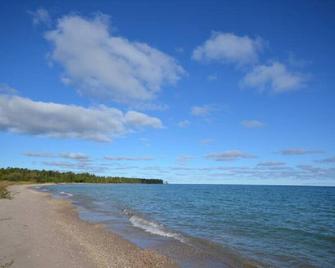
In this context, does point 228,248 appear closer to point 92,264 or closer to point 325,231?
point 92,264

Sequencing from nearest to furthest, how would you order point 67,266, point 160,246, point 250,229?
point 67,266 < point 160,246 < point 250,229

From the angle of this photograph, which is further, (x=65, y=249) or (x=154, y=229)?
(x=154, y=229)

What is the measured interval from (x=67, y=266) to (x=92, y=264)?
1.15 m

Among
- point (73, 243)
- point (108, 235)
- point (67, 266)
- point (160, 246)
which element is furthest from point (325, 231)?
point (67, 266)

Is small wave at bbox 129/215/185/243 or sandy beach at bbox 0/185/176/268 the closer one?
sandy beach at bbox 0/185/176/268

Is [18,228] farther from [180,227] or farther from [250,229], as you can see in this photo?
[250,229]

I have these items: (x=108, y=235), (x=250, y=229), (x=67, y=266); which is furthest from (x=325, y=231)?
(x=67, y=266)

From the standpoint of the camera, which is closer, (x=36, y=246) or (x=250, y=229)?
(x=36, y=246)

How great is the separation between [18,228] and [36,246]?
207 inches

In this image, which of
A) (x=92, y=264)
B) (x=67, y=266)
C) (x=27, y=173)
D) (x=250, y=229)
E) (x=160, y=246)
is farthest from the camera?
(x=27, y=173)

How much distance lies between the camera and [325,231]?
88.1 ft

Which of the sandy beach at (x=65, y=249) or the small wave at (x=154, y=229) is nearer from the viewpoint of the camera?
the sandy beach at (x=65, y=249)

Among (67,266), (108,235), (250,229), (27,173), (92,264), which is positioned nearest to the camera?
(67,266)

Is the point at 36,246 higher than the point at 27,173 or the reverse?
the reverse
